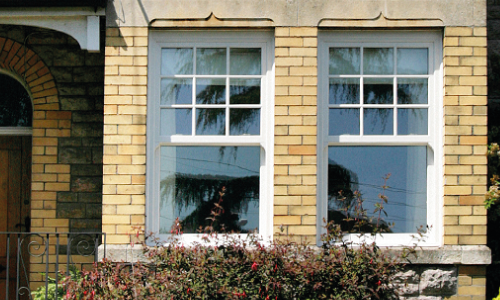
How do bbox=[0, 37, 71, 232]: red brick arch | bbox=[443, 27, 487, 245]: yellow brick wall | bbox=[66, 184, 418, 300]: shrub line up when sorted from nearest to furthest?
bbox=[66, 184, 418, 300]: shrub, bbox=[443, 27, 487, 245]: yellow brick wall, bbox=[0, 37, 71, 232]: red brick arch

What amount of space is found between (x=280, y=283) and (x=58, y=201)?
2.82m

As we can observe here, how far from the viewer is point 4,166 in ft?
19.7

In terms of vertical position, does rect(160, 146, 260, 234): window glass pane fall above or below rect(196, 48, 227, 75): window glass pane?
below

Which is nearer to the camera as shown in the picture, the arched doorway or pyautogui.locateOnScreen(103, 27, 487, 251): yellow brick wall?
pyautogui.locateOnScreen(103, 27, 487, 251): yellow brick wall

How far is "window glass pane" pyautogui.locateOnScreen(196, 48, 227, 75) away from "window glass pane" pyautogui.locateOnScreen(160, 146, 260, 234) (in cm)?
80

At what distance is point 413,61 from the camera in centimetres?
505

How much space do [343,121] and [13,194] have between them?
4.08 m

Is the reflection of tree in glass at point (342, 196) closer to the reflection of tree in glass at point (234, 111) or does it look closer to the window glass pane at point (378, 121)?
the window glass pane at point (378, 121)

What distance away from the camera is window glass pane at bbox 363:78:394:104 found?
5043 mm

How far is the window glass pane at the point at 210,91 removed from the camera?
505cm

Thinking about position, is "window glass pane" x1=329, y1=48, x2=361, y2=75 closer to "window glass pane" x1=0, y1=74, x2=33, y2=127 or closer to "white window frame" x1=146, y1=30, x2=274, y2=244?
"white window frame" x1=146, y1=30, x2=274, y2=244

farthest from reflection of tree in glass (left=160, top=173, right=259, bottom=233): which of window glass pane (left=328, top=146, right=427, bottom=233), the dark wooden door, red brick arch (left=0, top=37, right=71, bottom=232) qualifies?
the dark wooden door

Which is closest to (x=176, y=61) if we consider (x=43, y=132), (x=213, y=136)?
(x=213, y=136)

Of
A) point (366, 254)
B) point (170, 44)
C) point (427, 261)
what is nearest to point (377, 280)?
point (366, 254)
